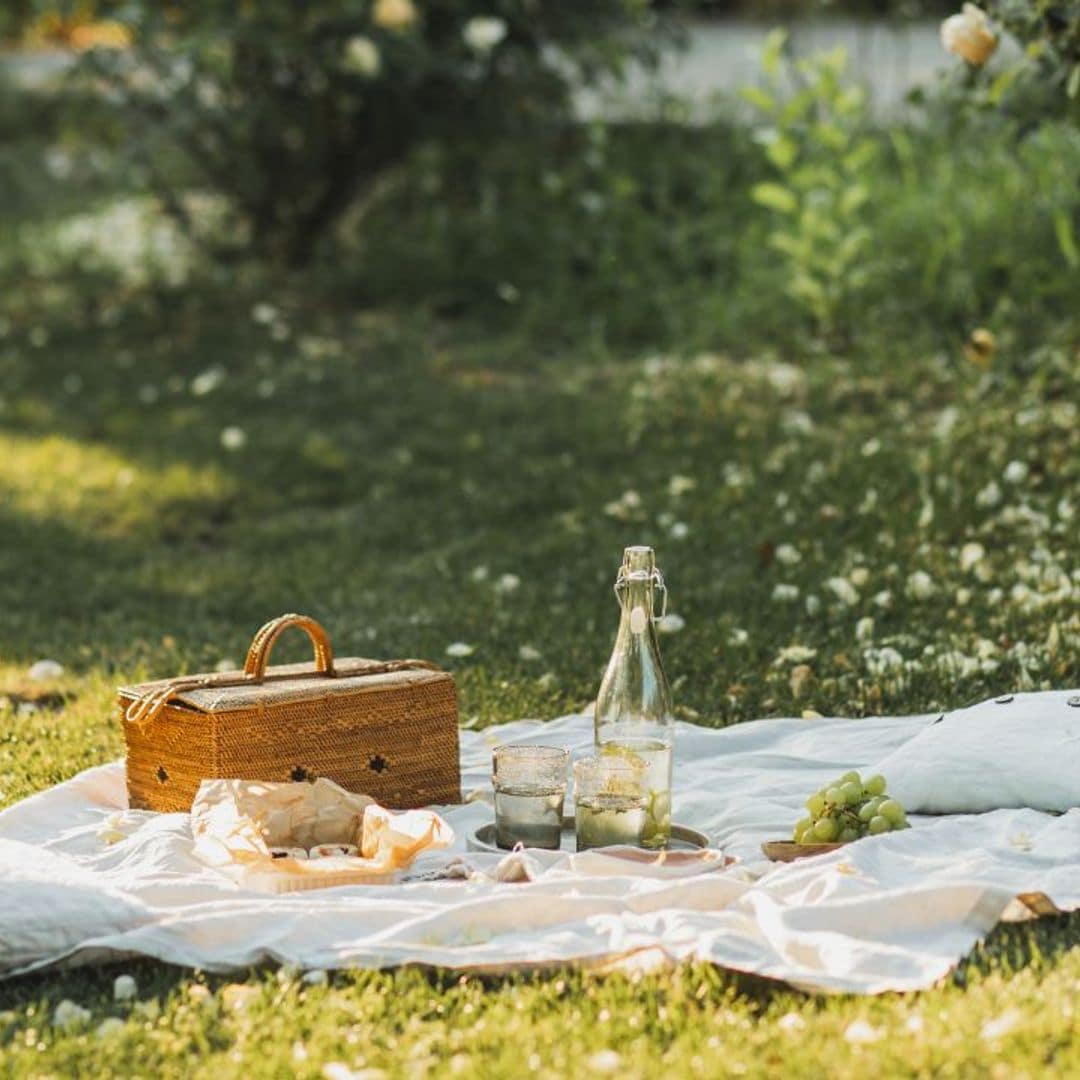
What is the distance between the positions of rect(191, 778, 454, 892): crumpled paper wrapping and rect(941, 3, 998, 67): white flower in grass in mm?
2564

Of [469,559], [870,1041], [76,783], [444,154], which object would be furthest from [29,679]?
[444,154]

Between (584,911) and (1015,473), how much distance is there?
3.16 metres

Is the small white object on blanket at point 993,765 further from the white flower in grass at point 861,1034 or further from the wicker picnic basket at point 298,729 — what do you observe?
the white flower in grass at point 861,1034

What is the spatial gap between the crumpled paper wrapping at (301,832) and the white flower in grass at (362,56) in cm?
510

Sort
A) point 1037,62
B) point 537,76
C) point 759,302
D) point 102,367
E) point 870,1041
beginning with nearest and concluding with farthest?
point 870,1041, point 1037,62, point 759,302, point 102,367, point 537,76

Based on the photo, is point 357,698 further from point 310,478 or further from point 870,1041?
point 310,478

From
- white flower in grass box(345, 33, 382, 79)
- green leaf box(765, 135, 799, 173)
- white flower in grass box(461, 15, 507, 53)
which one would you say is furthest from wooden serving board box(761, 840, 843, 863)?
white flower in grass box(461, 15, 507, 53)

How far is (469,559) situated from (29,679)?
155 centimetres

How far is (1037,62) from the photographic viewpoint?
18.2ft

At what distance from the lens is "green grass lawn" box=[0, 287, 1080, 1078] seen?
2.71 m

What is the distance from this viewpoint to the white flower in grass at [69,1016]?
9.20 feet

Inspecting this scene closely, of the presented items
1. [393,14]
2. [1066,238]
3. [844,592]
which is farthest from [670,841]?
[393,14]

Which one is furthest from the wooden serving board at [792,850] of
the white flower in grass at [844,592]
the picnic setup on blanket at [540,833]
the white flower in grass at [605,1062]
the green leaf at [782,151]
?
the green leaf at [782,151]

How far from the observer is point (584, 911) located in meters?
3.06
